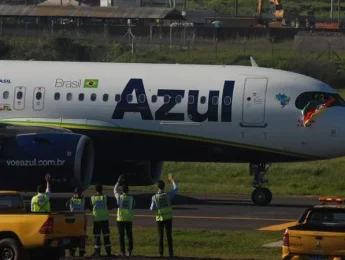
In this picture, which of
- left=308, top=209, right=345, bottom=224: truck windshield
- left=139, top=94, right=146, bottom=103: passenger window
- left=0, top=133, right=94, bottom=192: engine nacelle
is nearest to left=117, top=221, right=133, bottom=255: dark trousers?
left=308, top=209, right=345, bottom=224: truck windshield

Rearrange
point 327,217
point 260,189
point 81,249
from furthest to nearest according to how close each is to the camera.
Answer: point 260,189 < point 81,249 < point 327,217

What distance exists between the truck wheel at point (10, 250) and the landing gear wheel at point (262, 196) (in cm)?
1458

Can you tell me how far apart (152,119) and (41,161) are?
3610mm

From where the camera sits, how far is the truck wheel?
22875 mm

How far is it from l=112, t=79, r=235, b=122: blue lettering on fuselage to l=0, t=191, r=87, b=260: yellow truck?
1297 centimetres

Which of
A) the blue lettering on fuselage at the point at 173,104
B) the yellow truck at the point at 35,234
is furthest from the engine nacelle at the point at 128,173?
the yellow truck at the point at 35,234

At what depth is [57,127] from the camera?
120 feet

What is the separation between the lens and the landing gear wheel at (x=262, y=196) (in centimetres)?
3659

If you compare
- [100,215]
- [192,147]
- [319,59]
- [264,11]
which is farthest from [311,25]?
[100,215]

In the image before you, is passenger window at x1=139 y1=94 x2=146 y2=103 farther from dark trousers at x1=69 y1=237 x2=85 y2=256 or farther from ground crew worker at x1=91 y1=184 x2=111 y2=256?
dark trousers at x1=69 y1=237 x2=85 y2=256

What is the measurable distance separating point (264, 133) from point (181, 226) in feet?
17.3

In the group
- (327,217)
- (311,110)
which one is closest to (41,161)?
(311,110)

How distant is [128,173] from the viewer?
1508 inches

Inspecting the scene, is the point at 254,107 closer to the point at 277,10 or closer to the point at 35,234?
the point at 35,234
